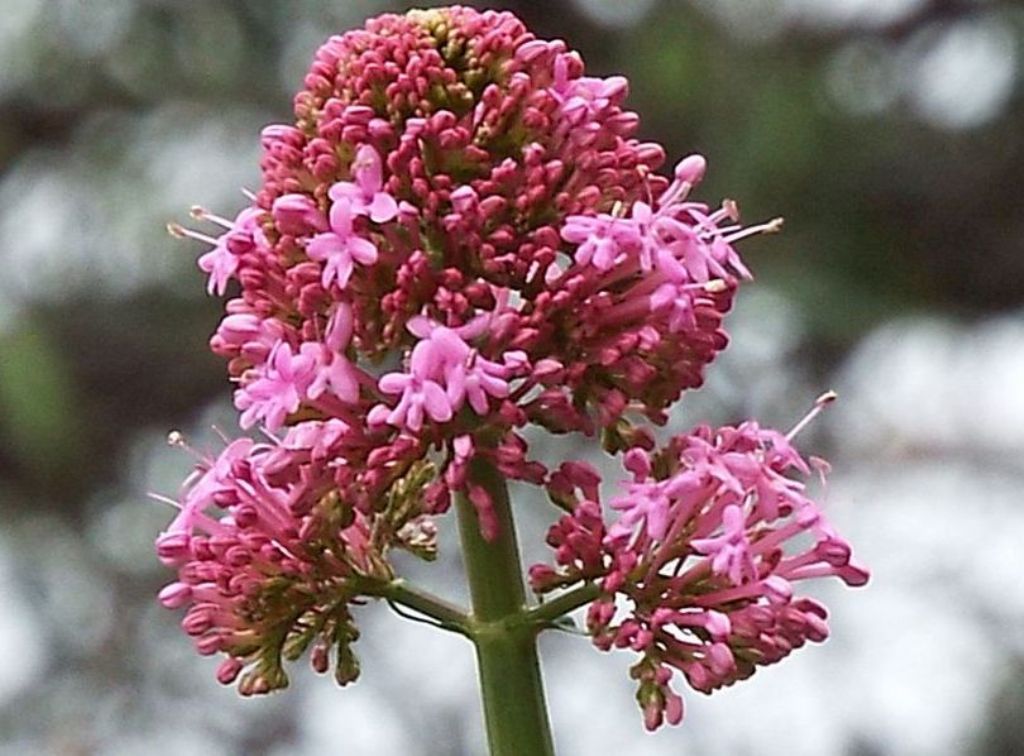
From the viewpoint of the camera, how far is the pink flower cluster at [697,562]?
135 cm

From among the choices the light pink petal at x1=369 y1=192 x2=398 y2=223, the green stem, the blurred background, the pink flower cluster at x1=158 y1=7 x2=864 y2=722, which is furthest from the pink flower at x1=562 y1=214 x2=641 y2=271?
the blurred background

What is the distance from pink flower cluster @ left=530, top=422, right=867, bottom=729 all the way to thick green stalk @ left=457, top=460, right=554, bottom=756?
3cm

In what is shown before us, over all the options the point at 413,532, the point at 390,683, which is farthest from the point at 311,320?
the point at 390,683

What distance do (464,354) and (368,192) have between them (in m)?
0.13

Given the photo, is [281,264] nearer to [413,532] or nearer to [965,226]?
[413,532]

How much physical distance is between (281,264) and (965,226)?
2.87 m

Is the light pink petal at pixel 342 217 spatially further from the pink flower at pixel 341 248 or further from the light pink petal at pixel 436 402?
the light pink petal at pixel 436 402

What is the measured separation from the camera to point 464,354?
4.24 ft

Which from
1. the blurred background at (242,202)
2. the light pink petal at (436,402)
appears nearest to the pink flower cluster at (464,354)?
the light pink petal at (436,402)

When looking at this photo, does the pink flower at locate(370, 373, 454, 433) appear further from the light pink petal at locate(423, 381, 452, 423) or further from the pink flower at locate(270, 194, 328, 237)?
the pink flower at locate(270, 194, 328, 237)

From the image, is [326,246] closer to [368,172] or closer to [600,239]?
[368,172]

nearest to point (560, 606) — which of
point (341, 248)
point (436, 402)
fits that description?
point (436, 402)

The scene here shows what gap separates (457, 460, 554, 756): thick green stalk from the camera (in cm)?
135

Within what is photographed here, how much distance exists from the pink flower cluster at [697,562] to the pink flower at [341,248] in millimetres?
197
